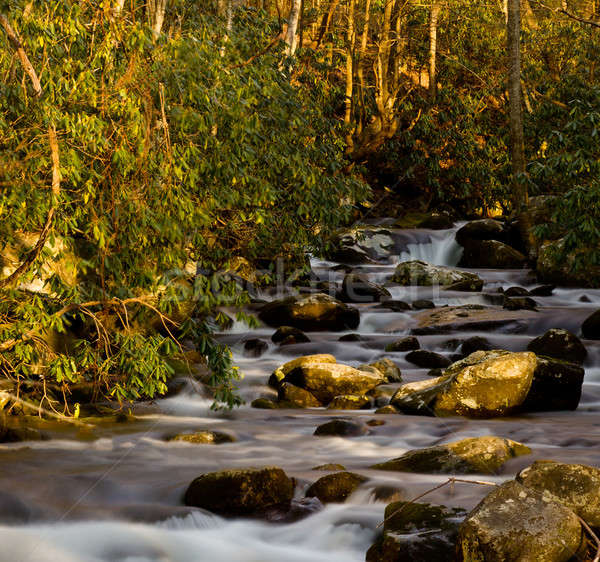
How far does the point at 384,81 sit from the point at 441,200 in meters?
6.31

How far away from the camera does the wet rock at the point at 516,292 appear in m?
19.0

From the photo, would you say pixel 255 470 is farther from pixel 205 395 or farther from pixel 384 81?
pixel 384 81

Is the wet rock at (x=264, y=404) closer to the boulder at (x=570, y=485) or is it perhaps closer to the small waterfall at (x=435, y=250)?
the boulder at (x=570, y=485)

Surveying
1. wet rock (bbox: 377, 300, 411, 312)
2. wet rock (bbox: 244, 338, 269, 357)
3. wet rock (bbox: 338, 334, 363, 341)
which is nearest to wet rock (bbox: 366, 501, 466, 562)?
wet rock (bbox: 244, 338, 269, 357)

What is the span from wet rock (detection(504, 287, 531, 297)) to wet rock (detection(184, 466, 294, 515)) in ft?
44.8

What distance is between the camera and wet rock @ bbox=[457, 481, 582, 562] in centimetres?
451

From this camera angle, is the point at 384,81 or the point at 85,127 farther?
the point at 384,81

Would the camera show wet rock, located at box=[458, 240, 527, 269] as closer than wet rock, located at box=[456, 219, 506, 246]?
Yes

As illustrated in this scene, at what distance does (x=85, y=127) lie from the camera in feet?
23.0

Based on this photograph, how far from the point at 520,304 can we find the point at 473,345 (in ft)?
13.5

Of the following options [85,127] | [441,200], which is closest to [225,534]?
[85,127]

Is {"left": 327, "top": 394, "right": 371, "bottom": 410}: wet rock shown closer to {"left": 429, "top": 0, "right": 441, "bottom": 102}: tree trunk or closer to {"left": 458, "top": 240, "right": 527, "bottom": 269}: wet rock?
{"left": 458, "top": 240, "right": 527, "bottom": 269}: wet rock

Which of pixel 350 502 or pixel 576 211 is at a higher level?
pixel 576 211

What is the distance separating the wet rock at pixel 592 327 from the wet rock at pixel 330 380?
525 centimetres
